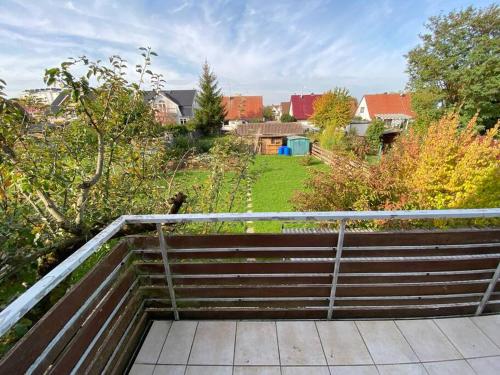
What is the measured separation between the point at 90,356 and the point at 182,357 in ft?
2.27

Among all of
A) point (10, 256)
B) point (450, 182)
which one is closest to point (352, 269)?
point (10, 256)

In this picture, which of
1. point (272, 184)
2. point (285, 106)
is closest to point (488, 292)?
point (272, 184)

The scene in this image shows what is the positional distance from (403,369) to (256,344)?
1.06 m

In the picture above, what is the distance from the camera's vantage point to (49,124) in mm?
2791

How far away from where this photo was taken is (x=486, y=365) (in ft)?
5.92

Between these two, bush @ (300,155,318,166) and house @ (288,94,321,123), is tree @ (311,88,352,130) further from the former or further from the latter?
house @ (288,94,321,123)

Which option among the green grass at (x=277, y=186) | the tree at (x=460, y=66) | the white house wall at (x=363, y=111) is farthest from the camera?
the white house wall at (x=363, y=111)

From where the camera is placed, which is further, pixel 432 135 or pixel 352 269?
pixel 432 135

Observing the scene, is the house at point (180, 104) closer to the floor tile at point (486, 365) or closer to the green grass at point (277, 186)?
the green grass at point (277, 186)

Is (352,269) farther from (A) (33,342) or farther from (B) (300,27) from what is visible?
(B) (300,27)

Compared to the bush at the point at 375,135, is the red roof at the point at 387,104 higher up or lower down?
higher up

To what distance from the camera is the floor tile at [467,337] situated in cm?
191

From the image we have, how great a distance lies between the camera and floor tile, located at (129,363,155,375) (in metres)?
1.80

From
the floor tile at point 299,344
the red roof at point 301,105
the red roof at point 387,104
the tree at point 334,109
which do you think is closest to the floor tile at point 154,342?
the floor tile at point 299,344
